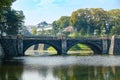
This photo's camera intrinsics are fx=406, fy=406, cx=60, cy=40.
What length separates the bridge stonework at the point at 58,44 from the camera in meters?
93.1

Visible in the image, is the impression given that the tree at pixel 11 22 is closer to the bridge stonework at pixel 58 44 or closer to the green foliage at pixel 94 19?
the bridge stonework at pixel 58 44

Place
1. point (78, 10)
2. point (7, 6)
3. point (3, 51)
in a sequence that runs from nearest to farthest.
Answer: point (7, 6) < point (3, 51) < point (78, 10)

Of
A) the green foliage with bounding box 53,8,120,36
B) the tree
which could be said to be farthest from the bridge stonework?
the green foliage with bounding box 53,8,120,36

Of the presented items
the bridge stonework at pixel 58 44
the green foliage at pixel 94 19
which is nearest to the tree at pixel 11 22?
the bridge stonework at pixel 58 44

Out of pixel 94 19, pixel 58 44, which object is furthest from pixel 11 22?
pixel 94 19

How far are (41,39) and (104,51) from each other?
18.3 meters

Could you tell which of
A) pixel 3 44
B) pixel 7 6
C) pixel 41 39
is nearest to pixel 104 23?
pixel 41 39

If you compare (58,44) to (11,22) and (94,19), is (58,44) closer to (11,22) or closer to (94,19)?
(11,22)

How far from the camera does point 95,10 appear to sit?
161500 millimetres

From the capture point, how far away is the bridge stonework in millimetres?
93062

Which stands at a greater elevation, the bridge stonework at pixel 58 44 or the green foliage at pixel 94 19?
the green foliage at pixel 94 19

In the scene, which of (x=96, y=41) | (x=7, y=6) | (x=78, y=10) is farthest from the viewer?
(x=78, y=10)

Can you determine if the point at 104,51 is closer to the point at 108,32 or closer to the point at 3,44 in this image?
the point at 3,44

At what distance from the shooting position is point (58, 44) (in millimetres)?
103250
